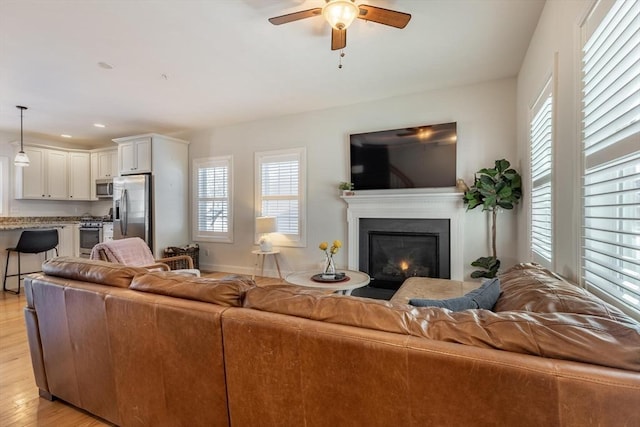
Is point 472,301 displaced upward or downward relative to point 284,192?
downward

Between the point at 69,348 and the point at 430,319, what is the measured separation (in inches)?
73.1

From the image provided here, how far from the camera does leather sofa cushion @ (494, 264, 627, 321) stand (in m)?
1.01

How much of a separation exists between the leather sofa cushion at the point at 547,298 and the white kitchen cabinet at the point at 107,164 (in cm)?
692

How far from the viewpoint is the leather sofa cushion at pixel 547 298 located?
1.01 metres

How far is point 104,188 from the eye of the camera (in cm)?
627

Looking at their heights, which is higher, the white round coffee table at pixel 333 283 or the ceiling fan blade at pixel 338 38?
the ceiling fan blade at pixel 338 38

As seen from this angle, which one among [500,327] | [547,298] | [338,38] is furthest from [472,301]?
[338,38]

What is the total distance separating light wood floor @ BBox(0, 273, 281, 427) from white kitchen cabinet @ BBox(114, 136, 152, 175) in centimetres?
305

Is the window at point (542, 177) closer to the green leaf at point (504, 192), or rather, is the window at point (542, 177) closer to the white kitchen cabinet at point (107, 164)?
the green leaf at point (504, 192)

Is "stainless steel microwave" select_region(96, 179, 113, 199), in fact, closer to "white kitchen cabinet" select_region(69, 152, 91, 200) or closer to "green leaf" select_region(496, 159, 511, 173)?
"white kitchen cabinet" select_region(69, 152, 91, 200)

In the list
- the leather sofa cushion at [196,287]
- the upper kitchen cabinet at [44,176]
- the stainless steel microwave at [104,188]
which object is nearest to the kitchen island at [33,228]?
the upper kitchen cabinet at [44,176]

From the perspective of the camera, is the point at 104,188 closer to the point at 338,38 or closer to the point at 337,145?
the point at 337,145

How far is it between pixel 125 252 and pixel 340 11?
326cm

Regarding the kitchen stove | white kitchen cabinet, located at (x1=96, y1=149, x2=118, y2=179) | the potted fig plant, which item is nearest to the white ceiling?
the potted fig plant
